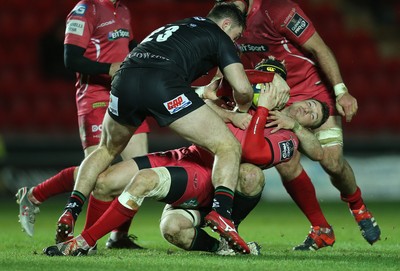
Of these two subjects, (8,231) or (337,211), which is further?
(337,211)

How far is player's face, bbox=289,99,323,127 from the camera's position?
6570mm

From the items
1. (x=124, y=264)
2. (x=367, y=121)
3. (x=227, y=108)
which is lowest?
(x=367, y=121)

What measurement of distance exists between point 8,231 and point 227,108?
2.86 m

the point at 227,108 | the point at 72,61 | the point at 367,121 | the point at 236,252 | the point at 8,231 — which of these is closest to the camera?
the point at 236,252

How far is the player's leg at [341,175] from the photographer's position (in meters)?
6.91

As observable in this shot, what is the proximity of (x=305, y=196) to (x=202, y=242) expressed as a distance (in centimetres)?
118

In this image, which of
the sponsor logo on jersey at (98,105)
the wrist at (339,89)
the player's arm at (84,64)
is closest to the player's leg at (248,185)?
the wrist at (339,89)

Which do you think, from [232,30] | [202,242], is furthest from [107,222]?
[232,30]

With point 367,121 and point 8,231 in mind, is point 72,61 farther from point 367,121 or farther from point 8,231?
point 367,121

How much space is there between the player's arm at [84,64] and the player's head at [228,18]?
3.95 feet

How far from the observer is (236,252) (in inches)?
230

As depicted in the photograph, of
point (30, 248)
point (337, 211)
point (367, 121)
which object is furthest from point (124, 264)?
point (367, 121)

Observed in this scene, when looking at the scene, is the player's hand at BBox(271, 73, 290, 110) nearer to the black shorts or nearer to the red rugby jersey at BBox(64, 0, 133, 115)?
the black shorts

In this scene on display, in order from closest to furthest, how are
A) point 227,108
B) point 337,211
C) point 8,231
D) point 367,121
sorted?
point 227,108
point 8,231
point 337,211
point 367,121
